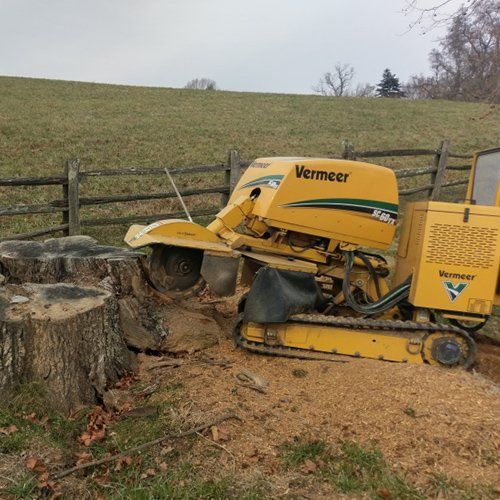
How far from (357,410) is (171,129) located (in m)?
19.9

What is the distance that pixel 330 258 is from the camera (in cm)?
536

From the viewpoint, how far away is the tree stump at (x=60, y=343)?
3.75 m

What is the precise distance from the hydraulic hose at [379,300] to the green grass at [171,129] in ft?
17.9

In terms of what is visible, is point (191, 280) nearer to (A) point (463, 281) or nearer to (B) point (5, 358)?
(B) point (5, 358)

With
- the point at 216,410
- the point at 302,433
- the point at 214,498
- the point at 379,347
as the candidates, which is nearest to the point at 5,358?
the point at 216,410

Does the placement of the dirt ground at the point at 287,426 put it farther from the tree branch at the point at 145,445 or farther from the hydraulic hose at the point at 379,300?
the hydraulic hose at the point at 379,300

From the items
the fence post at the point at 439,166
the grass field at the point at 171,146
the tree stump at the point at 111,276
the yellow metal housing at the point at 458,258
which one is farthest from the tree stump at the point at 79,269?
the fence post at the point at 439,166

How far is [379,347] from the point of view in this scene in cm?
504

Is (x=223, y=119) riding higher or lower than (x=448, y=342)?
higher

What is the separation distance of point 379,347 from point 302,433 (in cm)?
168

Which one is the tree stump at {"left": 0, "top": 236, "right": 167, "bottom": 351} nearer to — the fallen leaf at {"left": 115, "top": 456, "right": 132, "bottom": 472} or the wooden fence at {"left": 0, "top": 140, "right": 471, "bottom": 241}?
the fallen leaf at {"left": 115, "top": 456, "right": 132, "bottom": 472}

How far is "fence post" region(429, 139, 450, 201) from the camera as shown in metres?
13.2

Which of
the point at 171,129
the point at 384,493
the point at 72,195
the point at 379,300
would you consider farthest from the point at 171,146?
the point at 384,493

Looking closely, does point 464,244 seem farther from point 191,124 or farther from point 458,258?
point 191,124
